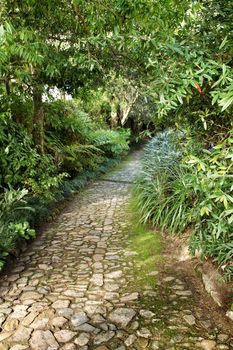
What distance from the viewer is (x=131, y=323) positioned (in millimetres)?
2912

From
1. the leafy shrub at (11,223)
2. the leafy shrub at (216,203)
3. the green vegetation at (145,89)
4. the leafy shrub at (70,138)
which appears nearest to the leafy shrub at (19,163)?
the green vegetation at (145,89)

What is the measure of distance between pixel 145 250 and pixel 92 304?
1.44 meters

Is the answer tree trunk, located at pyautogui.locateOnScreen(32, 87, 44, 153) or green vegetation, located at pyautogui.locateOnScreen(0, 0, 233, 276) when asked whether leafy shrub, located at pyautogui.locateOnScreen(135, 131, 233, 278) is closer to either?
green vegetation, located at pyautogui.locateOnScreen(0, 0, 233, 276)

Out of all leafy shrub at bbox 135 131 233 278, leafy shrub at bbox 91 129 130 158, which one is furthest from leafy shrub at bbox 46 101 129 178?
leafy shrub at bbox 135 131 233 278

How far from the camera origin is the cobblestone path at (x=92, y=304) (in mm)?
2697

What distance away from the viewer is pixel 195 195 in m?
4.36

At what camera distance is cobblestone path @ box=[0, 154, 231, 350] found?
2.70 meters

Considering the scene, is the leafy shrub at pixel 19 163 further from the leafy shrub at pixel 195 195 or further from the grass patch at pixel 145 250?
the leafy shrub at pixel 195 195

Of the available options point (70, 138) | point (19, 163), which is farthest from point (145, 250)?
point (70, 138)

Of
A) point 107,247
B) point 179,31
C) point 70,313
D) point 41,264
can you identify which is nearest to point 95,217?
point 107,247

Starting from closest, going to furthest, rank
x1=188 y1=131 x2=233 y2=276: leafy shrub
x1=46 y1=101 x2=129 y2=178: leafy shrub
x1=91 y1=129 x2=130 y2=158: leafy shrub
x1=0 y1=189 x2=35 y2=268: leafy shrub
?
x1=188 y1=131 x2=233 y2=276: leafy shrub, x1=0 y1=189 x2=35 y2=268: leafy shrub, x1=46 y1=101 x2=129 y2=178: leafy shrub, x1=91 y1=129 x2=130 y2=158: leafy shrub

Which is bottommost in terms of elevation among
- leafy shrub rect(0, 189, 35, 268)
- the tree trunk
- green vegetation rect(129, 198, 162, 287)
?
green vegetation rect(129, 198, 162, 287)

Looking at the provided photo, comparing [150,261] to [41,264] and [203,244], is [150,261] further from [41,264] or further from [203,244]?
[41,264]

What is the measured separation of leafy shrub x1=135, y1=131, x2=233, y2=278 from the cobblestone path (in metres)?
0.60
